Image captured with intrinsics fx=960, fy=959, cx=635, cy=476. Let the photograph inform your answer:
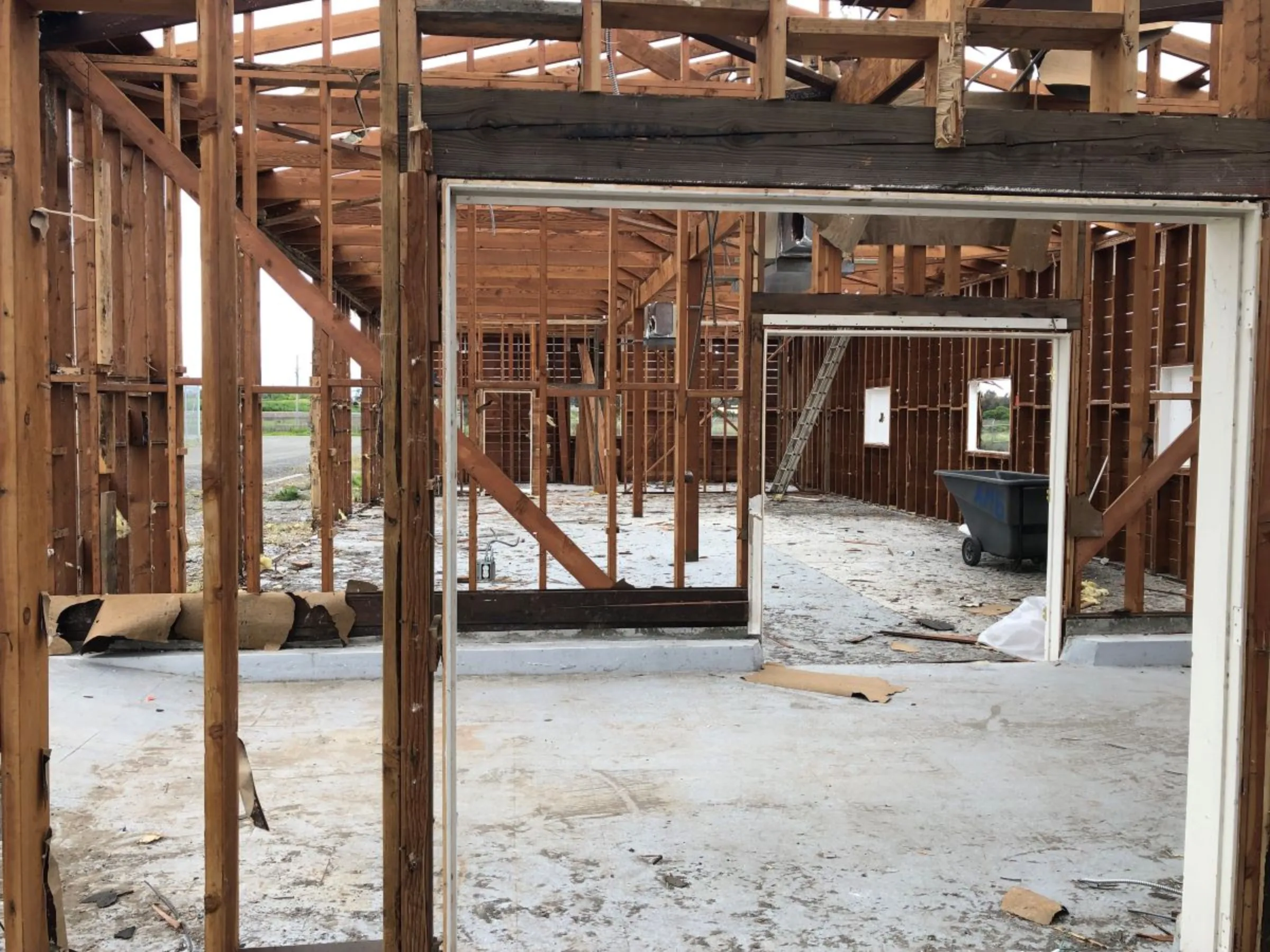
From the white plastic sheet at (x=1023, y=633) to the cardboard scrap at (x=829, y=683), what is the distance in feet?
4.67

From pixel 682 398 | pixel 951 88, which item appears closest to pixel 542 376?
pixel 682 398

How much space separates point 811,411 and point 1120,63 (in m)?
15.6

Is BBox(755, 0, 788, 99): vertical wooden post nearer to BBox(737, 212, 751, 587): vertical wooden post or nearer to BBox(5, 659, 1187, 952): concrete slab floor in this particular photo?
BBox(5, 659, 1187, 952): concrete slab floor

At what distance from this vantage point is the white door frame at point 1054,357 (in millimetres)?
6656

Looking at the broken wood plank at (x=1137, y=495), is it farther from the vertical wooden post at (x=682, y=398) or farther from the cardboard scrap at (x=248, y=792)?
the cardboard scrap at (x=248, y=792)

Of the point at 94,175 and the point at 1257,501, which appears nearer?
the point at 1257,501

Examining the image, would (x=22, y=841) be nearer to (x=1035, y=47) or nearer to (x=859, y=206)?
(x=859, y=206)

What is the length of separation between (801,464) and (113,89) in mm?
16964

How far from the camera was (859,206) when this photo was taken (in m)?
2.64

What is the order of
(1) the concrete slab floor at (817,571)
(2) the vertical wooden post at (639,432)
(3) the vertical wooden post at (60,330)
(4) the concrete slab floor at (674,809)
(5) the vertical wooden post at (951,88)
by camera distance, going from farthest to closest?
(2) the vertical wooden post at (639,432)
(1) the concrete slab floor at (817,571)
(3) the vertical wooden post at (60,330)
(4) the concrete slab floor at (674,809)
(5) the vertical wooden post at (951,88)

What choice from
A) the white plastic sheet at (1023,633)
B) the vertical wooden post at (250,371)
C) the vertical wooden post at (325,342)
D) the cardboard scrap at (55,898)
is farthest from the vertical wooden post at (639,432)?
the cardboard scrap at (55,898)

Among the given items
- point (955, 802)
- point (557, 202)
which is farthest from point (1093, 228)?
point (557, 202)

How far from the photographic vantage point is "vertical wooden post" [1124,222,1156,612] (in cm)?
679

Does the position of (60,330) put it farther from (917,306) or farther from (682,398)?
(917,306)
